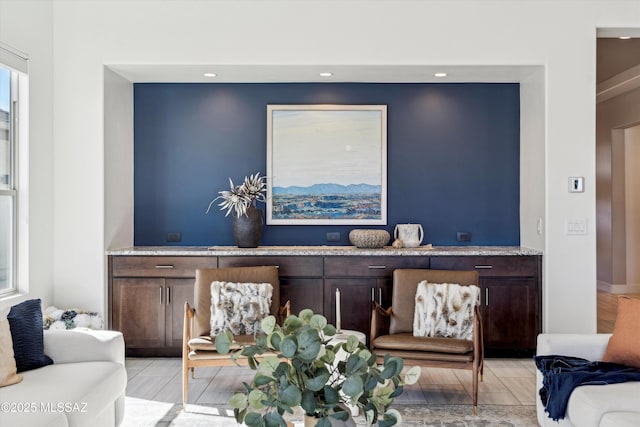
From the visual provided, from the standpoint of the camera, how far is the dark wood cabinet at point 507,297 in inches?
192

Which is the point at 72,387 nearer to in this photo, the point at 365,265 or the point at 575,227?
the point at 365,265

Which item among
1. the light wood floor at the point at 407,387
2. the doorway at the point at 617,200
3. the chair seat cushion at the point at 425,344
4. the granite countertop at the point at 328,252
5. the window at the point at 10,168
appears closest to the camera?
Answer: the chair seat cushion at the point at 425,344

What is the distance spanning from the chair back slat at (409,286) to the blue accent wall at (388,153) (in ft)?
3.74

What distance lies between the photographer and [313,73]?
5094mm

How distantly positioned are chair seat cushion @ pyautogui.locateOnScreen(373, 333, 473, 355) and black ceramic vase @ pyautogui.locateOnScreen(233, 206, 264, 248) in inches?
64.5

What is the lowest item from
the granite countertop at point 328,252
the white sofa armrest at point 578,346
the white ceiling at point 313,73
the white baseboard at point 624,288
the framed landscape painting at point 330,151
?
the white baseboard at point 624,288

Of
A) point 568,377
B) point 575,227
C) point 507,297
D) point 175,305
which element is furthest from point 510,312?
point 175,305

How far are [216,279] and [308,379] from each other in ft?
8.87

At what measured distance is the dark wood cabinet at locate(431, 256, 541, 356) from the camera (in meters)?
4.87

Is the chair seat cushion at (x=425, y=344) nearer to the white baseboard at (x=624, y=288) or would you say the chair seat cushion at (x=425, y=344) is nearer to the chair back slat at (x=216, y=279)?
the chair back slat at (x=216, y=279)

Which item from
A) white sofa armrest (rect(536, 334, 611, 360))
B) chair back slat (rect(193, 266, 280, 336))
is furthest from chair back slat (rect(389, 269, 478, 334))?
white sofa armrest (rect(536, 334, 611, 360))

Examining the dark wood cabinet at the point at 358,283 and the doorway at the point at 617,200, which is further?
the doorway at the point at 617,200

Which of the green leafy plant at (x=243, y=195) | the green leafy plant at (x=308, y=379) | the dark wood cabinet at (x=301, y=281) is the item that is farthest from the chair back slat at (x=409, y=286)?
the green leafy plant at (x=308, y=379)

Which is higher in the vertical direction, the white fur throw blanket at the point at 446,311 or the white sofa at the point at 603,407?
the white fur throw blanket at the point at 446,311
